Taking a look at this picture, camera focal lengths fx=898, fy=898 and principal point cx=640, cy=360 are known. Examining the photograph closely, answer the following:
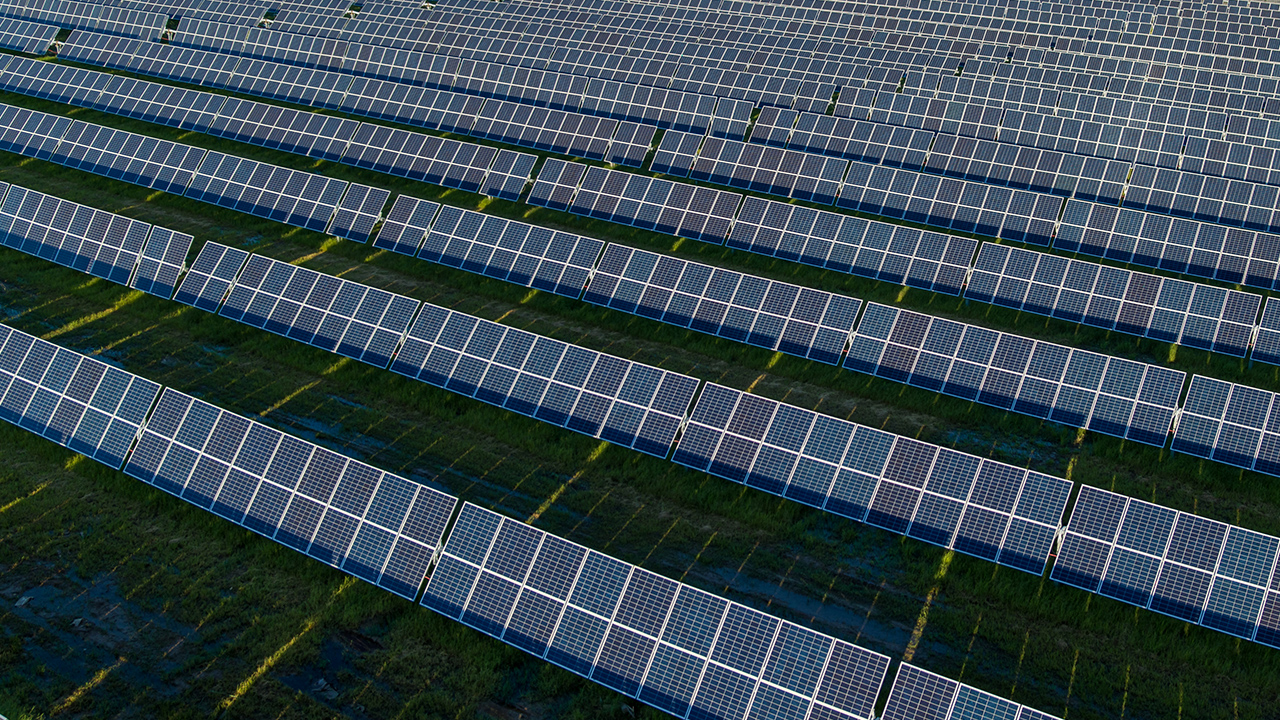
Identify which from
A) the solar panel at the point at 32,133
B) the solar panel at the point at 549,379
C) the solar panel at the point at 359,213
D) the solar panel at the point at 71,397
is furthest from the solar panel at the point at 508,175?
the solar panel at the point at 32,133

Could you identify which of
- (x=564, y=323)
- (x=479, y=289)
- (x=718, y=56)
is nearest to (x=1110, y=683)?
(x=564, y=323)

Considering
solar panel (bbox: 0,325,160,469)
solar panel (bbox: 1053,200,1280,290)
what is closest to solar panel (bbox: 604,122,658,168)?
solar panel (bbox: 1053,200,1280,290)

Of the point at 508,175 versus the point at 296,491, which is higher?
the point at 508,175

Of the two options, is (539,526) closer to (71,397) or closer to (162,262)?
(71,397)

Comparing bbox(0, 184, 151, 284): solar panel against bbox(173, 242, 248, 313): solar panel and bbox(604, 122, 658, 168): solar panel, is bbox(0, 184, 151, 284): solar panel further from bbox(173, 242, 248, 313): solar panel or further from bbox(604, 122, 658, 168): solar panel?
bbox(604, 122, 658, 168): solar panel

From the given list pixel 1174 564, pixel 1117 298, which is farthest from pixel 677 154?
pixel 1174 564

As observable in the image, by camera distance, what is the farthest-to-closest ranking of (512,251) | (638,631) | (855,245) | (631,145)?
(631,145) < (512,251) < (855,245) < (638,631)

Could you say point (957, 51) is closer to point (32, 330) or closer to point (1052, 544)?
point (1052, 544)

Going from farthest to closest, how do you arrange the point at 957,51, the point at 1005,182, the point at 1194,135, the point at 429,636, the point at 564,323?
the point at 957,51 → the point at 1194,135 → the point at 1005,182 → the point at 564,323 → the point at 429,636
